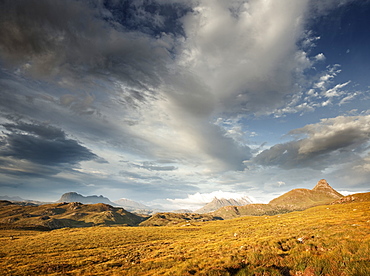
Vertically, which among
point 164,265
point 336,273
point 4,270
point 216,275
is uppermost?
point 336,273

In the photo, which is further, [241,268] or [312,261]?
[241,268]

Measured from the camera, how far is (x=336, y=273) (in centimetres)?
1020

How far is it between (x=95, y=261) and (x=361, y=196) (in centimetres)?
25641

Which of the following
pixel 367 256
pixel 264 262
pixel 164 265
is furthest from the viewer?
pixel 164 265

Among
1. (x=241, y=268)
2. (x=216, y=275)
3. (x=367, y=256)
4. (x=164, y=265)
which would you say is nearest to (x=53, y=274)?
(x=164, y=265)

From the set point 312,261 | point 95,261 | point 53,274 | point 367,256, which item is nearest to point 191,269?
point 312,261

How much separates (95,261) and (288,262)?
27942 mm

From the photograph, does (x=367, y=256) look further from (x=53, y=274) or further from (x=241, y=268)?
(x=53, y=274)

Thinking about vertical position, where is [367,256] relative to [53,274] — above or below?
A: above

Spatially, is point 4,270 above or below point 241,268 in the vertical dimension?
below

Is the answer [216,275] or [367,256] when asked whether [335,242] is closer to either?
[367,256]

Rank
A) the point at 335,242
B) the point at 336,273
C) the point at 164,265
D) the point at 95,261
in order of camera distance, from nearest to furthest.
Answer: the point at 336,273, the point at 335,242, the point at 164,265, the point at 95,261

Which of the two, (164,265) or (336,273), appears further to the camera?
(164,265)

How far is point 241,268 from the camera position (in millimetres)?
13680
